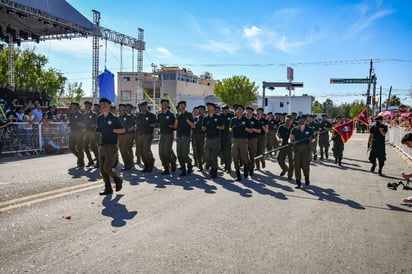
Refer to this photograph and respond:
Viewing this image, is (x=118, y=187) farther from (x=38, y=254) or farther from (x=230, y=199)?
(x=38, y=254)

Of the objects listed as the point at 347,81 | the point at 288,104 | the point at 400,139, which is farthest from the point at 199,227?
the point at 288,104

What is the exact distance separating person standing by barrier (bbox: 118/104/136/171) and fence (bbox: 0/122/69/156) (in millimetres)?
5074

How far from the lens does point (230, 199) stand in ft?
21.7

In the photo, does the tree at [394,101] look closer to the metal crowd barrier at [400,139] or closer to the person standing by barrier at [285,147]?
the metal crowd barrier at [400,139]

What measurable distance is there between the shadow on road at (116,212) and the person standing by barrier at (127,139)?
362 centimetres

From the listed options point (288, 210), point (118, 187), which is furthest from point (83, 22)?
point (288, 210)

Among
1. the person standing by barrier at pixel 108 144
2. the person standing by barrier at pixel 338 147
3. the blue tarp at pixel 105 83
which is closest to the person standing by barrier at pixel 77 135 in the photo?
the person standing by barrier at pixel 108 144

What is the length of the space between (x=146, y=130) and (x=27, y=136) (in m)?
6.01

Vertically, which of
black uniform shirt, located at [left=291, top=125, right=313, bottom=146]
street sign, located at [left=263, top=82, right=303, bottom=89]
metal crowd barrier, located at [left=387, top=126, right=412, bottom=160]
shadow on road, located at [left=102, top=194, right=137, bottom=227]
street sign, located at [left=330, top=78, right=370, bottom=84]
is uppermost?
street sign, located at [left=330, top=78, right=370, bottom=84]

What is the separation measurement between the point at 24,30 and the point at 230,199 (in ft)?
79.8

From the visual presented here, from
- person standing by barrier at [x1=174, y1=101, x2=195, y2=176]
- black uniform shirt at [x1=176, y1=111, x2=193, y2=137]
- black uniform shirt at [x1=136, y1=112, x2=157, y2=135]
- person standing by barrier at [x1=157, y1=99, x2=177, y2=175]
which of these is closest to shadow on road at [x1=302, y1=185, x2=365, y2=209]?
person standing by barrier at [x1=174, y1=101, x2=195, y2=176]

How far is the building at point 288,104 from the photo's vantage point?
2430 inches

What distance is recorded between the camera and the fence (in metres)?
12.7

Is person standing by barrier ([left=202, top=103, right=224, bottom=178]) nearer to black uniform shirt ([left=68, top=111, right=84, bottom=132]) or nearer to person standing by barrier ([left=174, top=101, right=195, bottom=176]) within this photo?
person standing by barrier ([left=174, top=101, right=195, bottom=176])
